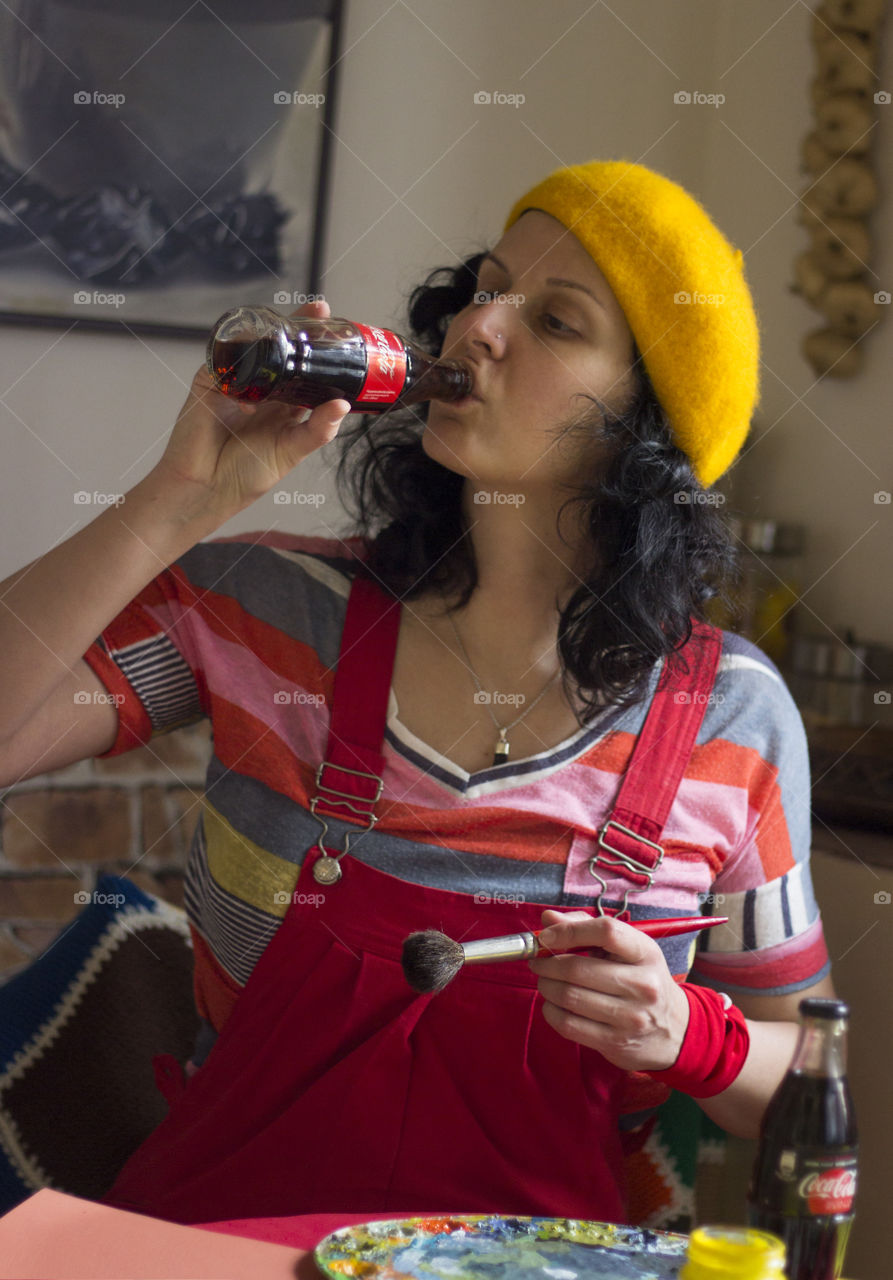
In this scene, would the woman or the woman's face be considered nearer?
the woman

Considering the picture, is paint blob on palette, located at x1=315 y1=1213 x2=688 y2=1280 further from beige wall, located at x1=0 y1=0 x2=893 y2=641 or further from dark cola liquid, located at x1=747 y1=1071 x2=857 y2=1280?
beige wall, located at x1=0 y1=0 x2=893 y2=641

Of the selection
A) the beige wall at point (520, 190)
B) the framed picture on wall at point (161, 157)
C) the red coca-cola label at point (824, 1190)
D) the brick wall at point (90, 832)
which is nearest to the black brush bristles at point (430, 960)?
the red coca-cola label at point (824, 1190)

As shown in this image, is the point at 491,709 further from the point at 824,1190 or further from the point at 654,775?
the point at 824,1190

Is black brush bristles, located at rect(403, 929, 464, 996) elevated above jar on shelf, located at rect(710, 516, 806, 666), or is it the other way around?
jar on shelf, located at rect(710, 516, 806, 666)

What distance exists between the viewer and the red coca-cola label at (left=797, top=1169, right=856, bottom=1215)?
567 mm

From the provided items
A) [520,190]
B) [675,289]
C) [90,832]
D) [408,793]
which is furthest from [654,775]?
[520,190]

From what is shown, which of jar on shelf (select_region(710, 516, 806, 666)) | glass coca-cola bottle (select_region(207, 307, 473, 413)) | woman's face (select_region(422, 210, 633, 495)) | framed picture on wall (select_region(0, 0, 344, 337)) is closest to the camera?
glass coca-cola bottle (select_region(207, 307, 473, 413))

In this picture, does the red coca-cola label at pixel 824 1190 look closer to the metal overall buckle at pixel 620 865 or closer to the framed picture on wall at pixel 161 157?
the metal overall buckle at pixel 620 865

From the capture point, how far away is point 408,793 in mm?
1015

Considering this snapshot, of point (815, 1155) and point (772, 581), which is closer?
point (815, 1155)

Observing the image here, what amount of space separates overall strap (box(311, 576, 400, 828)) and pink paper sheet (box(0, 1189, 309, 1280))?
411 millimetres

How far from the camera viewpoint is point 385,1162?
909 mm

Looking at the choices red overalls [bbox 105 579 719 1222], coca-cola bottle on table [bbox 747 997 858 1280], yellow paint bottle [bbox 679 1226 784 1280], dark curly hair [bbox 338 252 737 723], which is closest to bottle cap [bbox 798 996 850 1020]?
coca-cola bottle on table [bbox 747 997 858 1280]

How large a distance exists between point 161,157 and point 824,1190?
1.56 m
